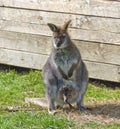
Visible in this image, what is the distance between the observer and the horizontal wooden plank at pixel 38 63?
920 centimetres

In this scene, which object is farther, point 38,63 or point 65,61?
point 38,63

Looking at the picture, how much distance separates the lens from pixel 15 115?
7148mm

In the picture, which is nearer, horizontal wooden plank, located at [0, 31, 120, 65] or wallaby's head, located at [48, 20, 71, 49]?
wallaby's head, located at [48, 20, 71, 49]

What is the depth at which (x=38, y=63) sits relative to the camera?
998cm

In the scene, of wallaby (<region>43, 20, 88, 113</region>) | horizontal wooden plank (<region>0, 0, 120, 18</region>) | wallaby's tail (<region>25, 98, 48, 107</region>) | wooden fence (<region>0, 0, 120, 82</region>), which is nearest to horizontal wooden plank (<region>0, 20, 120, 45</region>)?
wooden fence (<region>0, 0, 120, 82</region>)

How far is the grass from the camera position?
22.4ft

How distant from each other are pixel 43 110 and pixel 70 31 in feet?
6.64

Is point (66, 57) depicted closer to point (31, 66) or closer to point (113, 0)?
point (113, 0)

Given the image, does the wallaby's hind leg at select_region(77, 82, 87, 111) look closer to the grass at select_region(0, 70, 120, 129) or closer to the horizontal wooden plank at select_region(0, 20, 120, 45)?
the grass at select_region(0, 70, 120, 129)

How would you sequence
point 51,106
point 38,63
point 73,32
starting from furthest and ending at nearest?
point 38,63
point 73,32
point 51,106

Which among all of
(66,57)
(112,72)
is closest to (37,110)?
(66,57)

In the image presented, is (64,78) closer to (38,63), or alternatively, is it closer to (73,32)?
(73,32)

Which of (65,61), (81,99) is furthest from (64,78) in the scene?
(81,99)

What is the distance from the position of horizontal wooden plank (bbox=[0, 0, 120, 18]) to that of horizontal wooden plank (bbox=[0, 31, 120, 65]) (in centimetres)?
52
